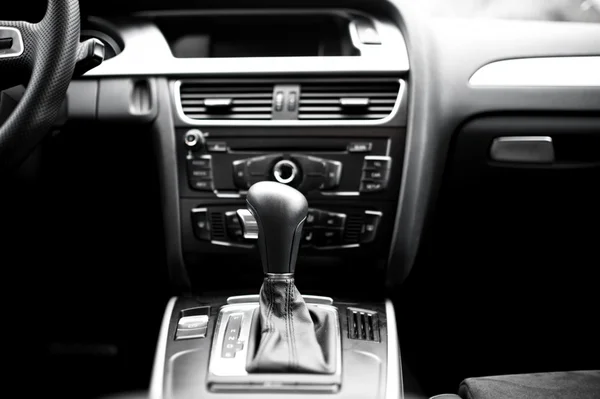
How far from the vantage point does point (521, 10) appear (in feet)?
5.42

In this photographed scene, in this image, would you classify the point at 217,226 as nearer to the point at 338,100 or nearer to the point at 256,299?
the point at 256,299

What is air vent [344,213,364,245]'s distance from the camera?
1.51 metres

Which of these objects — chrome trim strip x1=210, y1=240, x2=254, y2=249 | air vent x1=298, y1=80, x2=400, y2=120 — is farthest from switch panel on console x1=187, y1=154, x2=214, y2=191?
air vent x1=298, y1=80, x2=400, y2=120

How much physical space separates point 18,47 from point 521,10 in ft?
3.80

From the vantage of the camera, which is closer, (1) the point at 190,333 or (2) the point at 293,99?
(1) the point at 190,333

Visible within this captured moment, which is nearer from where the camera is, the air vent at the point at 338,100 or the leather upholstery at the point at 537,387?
the leather upholstery at the point at 537,387

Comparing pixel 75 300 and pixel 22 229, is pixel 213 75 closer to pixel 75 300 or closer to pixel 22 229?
pixel 22 229

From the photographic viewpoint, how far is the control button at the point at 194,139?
148 cm

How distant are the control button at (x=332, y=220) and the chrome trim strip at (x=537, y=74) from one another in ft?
1.35

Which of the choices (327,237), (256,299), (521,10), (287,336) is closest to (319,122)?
(327,237)

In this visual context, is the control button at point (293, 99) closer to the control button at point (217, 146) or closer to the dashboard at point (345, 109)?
the dashboard at point (345, 109)

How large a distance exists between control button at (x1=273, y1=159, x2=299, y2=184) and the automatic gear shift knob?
0.79 feet

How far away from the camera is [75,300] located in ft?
6.04

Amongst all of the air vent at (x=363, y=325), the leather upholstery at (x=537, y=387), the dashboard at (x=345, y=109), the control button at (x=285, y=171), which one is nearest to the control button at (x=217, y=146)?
the dashboard at (x=345, y=109)
